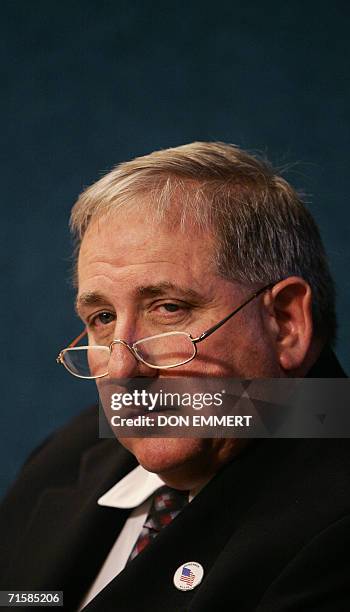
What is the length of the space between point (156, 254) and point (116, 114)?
99cm

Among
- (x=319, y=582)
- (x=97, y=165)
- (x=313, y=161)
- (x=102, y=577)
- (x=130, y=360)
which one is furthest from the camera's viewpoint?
(x=97, y=165)

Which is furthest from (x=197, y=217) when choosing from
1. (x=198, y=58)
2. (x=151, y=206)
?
(x=198, y=58)

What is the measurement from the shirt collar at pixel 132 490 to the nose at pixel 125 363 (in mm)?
337

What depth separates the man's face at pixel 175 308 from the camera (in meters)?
1.44

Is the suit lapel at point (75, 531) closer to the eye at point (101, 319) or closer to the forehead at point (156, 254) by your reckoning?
the eye at point (101, 319)

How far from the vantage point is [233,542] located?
4.36 ft

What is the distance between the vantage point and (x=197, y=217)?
1465 millimetres

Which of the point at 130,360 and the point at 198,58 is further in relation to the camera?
the point at 198,58

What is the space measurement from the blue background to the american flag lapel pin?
91 cm

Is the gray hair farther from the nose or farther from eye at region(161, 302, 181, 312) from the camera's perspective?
the nose

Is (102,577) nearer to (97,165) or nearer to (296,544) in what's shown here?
(296,544)

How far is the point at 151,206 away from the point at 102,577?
29.4 inches


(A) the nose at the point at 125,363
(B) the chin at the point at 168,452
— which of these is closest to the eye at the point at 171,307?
(A) the nose at the point at 125,363

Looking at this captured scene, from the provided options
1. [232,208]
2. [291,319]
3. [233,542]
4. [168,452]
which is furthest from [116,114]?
[233,542]
